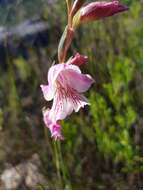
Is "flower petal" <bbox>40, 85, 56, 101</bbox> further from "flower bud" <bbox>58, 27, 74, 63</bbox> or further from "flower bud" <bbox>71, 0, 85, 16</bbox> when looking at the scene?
"flower bud" <bbox>71, 0, 85, 16</bbox>

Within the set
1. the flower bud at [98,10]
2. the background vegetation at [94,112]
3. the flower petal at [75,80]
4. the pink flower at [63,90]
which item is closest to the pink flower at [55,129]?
the pink flower at [63,90]

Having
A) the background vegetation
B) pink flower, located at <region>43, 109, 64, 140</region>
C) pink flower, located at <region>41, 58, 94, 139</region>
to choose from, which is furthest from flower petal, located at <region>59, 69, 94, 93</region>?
the background vegetation

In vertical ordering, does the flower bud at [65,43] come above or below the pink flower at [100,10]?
below

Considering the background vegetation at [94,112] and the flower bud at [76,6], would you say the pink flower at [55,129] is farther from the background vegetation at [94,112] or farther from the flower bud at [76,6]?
the background vegetation at [94,112]

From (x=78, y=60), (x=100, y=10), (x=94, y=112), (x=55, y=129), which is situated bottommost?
(x=94, y=112)

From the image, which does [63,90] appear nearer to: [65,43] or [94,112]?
[65,43]

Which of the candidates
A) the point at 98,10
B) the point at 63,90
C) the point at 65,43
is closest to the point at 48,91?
the point at 63,90
